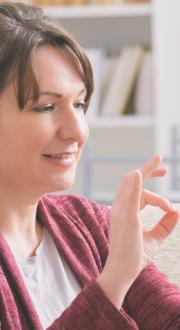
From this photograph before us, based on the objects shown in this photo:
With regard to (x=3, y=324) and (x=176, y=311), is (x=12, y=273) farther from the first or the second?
(x=176, y=311)

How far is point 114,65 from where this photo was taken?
3430mm

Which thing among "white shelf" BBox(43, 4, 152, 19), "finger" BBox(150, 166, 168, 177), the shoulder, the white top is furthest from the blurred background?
"finger" BBox(150, 166, 168, 177)

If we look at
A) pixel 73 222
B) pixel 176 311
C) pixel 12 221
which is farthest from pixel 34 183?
pixel 176 311

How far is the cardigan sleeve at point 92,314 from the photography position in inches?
43.4

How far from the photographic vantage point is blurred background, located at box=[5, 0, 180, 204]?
331 centimetres

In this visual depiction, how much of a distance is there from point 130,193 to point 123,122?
2.35 metres

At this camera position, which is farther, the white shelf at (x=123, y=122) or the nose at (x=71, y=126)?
the white shelf at (x=123, y=122)

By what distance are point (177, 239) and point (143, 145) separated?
211 cm

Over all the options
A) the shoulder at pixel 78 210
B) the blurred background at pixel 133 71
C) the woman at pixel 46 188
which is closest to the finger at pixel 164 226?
the woman at pixel 46 188

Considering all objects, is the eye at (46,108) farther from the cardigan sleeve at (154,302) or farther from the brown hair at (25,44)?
the cardigan sleeve at (154,302)

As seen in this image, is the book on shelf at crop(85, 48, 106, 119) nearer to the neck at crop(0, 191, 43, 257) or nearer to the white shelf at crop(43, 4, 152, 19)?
Answer: the white shelf at crop(43, 4, 152, 19)

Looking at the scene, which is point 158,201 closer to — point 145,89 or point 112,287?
point 112,287

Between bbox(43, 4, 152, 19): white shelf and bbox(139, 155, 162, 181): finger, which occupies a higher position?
bbox(43, 4, 152, 19): white shelf

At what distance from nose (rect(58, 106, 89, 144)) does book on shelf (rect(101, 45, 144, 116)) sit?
217 centimetres
